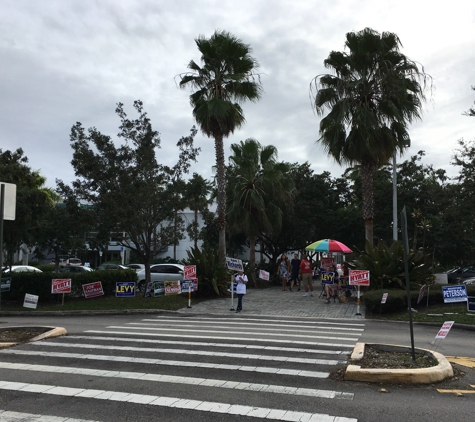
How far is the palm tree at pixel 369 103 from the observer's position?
822 inches

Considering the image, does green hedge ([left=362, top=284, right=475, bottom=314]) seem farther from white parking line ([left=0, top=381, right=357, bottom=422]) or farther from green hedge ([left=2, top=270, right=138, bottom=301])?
white parking line ([left=0, top=381, right=357, bottom=422])

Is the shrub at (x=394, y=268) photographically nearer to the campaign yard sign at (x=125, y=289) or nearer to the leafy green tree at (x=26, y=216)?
the campaign yard sign at (x=125, y=289)

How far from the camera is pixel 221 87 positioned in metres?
23.8

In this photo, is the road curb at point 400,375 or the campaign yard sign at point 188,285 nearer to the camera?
the road curb at point 400,375

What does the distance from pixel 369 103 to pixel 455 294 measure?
981cm

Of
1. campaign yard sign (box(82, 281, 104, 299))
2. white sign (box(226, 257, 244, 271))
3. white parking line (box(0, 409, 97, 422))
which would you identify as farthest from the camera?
campaign yard sign (box(82, 281, 104, 299))

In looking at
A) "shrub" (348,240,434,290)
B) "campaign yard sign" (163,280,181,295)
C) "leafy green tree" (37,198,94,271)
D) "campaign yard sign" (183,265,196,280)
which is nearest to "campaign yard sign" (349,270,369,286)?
"shrub" (348,240,434,290)

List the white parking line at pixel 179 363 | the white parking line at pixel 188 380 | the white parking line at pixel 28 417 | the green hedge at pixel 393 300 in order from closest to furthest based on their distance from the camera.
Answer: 1. the white parking line at pixel 28 417
2. the white parking line at pixel 188 380
3. the white parking line at pixel 179 363
4. the green hedge at pixel 393 300

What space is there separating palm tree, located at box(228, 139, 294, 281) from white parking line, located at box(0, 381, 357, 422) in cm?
2215

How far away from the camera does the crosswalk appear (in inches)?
225

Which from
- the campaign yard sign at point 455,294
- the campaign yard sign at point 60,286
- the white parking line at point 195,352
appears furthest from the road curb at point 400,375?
the campaign yard sign at point 60,286

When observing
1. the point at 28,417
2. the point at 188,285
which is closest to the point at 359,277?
the point at 188,285

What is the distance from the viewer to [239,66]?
2361 cm

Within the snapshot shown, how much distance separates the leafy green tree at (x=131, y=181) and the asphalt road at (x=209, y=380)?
8296 mm
